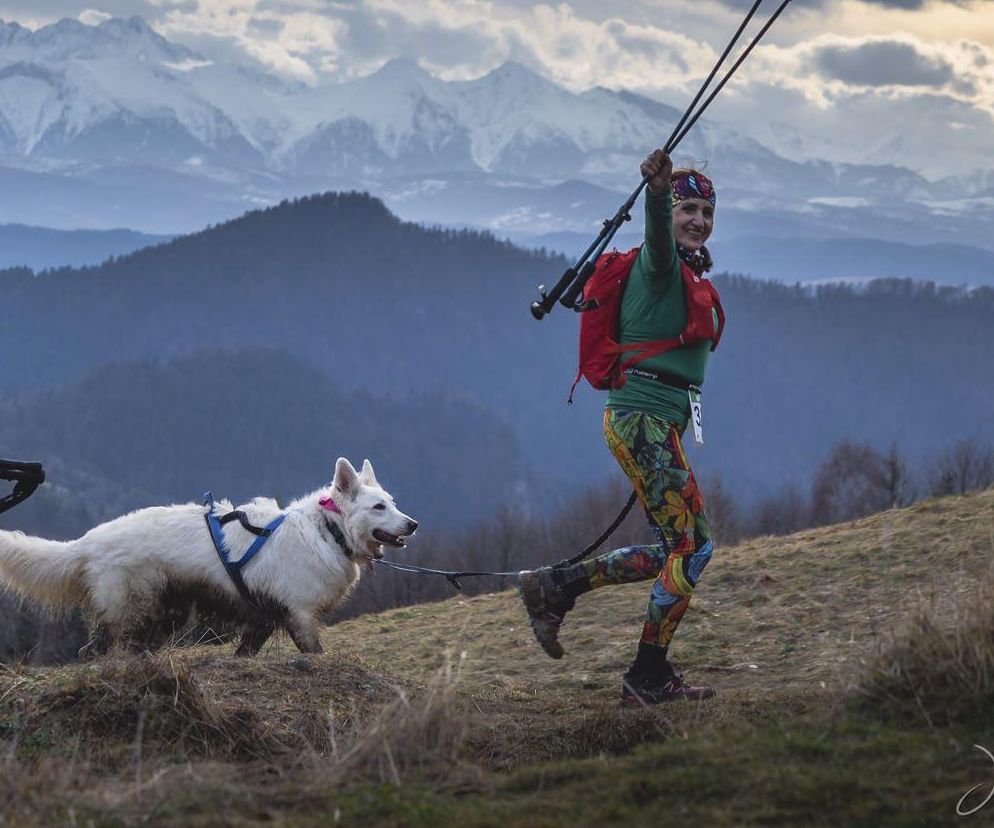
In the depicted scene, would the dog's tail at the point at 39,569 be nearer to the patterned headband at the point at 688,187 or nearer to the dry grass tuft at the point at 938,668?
the patterned headband at the point at 688,187

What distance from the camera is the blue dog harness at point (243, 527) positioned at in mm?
10125

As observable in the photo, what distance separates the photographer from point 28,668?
7.58m

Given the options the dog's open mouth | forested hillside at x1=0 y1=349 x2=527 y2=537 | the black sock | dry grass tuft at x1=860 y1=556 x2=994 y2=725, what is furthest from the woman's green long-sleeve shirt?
forested hillside at x1=0 y1=349 x2=527 y2=537

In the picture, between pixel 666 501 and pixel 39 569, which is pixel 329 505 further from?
pixel 666 501

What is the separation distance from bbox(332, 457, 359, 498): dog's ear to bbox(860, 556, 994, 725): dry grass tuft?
5922mm

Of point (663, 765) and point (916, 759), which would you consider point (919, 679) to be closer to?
point (916, 759)

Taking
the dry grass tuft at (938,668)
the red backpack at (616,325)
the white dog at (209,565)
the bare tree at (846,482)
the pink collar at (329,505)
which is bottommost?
the bare tree at (846,482)

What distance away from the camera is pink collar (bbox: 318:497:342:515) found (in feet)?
34.3

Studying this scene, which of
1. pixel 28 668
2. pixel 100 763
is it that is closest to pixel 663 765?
pixel 100 763

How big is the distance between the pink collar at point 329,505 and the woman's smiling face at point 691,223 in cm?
467

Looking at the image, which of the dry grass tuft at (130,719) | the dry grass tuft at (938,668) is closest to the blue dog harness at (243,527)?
the dry grass tuft at (130,719)

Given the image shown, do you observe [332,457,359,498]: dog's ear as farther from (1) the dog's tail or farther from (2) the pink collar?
Result: (1) the dog's tail

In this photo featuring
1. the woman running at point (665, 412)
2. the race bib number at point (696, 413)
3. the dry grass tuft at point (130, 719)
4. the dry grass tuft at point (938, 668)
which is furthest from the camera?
the race bib number at point (696, 413)

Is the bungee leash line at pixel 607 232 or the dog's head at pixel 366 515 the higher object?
the bungee leash line at pixel 607 232
